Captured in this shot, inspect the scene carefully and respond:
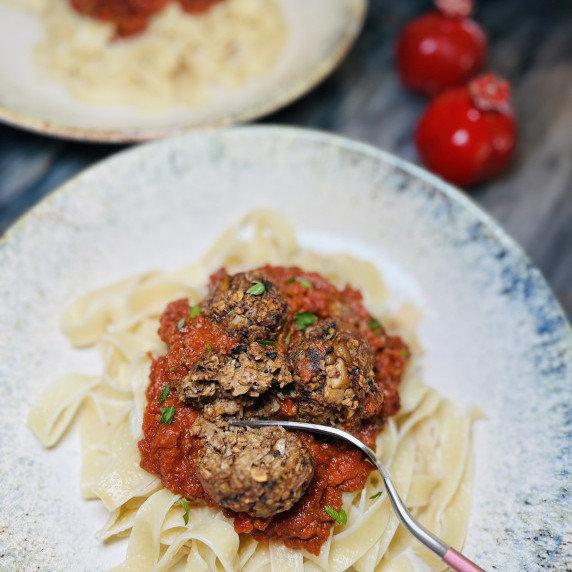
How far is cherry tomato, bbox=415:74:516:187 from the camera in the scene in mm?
6066

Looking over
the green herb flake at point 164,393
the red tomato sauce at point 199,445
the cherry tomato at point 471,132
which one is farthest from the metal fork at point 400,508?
the cherry tomato at point 471,132

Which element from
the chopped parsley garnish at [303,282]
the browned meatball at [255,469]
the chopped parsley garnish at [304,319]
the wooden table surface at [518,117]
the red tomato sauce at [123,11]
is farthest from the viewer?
the red tomato sauce at [123,11]

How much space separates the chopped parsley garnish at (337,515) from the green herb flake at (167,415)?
3.71 feet

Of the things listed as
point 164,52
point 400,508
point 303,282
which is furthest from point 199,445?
point 164,52

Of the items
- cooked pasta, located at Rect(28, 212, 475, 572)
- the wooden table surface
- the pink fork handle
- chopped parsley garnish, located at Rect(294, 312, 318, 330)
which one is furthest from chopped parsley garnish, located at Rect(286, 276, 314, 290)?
the wooden table surface

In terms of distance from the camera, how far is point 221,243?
527cm

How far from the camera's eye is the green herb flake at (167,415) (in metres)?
→ 3.90

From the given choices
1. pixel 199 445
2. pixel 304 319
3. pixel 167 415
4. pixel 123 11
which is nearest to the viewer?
pixel 199 445

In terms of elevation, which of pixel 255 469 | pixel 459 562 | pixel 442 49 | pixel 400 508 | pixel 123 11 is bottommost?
pixel 400 508

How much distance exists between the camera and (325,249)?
5.40m

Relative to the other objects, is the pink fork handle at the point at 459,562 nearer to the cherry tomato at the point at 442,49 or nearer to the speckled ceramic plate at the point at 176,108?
the speckled ceramic plate at the point at 176,108

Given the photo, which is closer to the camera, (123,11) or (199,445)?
(199,445)

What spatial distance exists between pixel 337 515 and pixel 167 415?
124 centimetres

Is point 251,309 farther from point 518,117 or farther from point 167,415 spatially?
point 518,117
